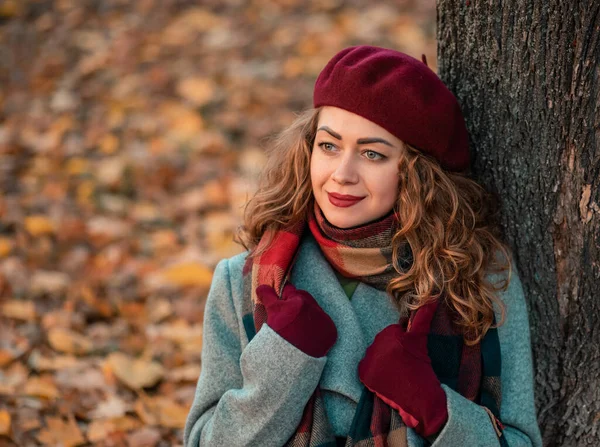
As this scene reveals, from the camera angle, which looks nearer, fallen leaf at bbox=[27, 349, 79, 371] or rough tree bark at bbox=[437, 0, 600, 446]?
rough tree bark at bbox=[437, 0, 600, 446]

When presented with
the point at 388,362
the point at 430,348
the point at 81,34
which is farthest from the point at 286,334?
the point at 81,34

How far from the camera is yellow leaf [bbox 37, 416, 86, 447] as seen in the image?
297cm

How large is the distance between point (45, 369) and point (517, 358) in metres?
2.21

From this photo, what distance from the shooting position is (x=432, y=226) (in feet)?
7.13

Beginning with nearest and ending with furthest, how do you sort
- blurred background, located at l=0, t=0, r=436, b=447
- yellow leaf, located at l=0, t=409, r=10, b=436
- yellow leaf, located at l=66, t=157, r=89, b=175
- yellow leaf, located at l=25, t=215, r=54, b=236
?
yellow leaf, located at l=0, t=409, r=10, b=436 < blurred background, located at l=0, t=0, r=436, b=447 < yellow leaf, located at l=25, t=215, r=54, b=236 < yellow leaf, located at l=66, t=157, r=89, b=175

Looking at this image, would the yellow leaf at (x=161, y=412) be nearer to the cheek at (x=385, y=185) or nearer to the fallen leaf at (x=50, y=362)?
the fallen leaf at (x=50, y=362)

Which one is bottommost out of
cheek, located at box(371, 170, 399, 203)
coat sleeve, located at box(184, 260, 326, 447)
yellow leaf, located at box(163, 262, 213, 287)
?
yellow leaf, located at box(163, 262, 213, 287)

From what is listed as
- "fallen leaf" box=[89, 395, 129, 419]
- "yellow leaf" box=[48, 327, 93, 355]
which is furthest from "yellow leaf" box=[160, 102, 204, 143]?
"fallen leaf" box=[89, 395, 129, 419]

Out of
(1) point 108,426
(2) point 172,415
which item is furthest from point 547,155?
(1) point 108,426

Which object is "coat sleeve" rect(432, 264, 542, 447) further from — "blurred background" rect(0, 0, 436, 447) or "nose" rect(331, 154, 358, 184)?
"blurred background" rect(0, 0, 436, 447)

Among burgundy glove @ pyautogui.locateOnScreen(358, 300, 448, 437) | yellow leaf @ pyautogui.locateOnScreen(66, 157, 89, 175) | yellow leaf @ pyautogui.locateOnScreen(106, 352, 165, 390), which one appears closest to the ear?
burgundy glove @ pyautogui.locateOnScreen(358, 300, 448, 437)

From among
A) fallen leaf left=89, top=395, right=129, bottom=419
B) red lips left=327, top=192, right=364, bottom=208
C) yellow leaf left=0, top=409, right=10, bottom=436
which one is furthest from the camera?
fallen leaf left=89, top=395, right=129, bottom=419

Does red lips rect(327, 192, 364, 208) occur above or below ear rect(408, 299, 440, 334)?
above

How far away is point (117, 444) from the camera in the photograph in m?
3.01
